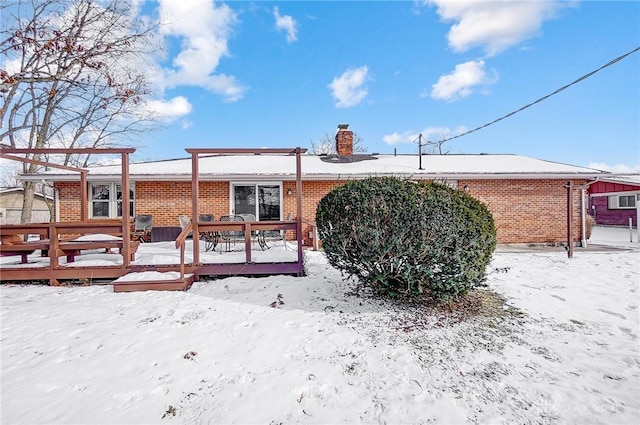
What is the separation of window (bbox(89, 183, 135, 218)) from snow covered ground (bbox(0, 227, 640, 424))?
6.56 m

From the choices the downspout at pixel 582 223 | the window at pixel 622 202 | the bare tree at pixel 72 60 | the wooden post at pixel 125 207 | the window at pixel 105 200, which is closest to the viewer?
the bare tree at pixel 72 60

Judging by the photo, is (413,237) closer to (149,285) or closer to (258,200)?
(149,285)

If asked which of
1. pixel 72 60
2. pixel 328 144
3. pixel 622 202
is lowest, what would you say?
pixel 622 202

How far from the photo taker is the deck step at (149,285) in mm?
4914

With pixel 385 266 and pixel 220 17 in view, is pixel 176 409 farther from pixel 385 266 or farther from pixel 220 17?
pixel 220 17

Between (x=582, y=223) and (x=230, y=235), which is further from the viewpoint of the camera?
(x=582, y=223)

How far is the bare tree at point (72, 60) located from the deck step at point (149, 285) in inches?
126

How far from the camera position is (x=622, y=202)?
2002 cm

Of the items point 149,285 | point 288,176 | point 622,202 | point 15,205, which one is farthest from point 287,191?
point 15,205

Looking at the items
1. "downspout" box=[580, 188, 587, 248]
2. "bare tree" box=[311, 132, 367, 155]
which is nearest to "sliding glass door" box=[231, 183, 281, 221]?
"downspout" box=[580, 188, 587, 248]

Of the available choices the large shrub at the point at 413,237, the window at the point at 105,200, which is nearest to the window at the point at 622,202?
the large shrub at the point at 413,237

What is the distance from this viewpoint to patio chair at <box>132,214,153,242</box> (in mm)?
10289

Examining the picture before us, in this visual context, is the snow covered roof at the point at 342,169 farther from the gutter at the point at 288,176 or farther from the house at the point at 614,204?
the house at the point at 614,204

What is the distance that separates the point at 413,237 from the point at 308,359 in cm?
195
